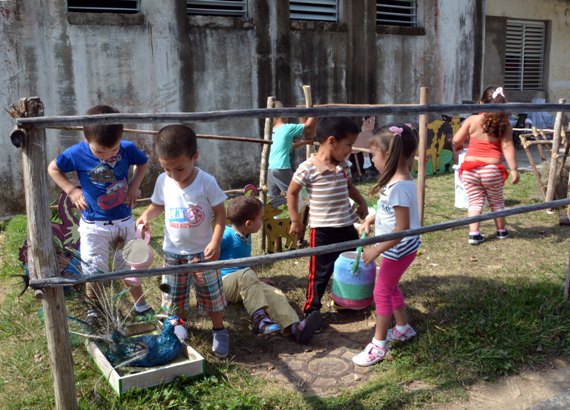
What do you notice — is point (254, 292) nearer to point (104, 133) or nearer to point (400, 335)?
point (400, 335)

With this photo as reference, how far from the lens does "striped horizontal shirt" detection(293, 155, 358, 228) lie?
3.77m

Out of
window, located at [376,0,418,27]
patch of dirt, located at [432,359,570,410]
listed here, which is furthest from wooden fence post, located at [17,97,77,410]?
window, located at [376,0,418,27]

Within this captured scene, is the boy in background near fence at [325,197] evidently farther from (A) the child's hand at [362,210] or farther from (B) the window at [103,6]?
(B) the window at [103,6]

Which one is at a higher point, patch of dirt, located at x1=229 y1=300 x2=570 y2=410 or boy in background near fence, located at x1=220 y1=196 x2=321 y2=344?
boy in background near fence, located at x1=220 y1=196 x2=321 y2=344

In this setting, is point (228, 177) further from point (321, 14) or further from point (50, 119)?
point (50, 119)

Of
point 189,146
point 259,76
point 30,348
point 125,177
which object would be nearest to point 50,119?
point 189,146

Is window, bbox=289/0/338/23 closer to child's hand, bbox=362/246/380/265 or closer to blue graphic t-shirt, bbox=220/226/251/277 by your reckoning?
blue graphic t-shirt, bbox=220/226/251/277

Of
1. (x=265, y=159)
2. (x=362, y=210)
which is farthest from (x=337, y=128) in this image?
(x=265, y=159)

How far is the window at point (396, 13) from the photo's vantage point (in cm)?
1006

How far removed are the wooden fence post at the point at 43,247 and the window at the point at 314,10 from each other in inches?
286

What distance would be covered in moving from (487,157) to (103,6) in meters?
5.24

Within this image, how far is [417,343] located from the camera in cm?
353

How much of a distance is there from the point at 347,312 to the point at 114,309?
1.62 metres

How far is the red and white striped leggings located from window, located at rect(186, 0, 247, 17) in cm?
447
